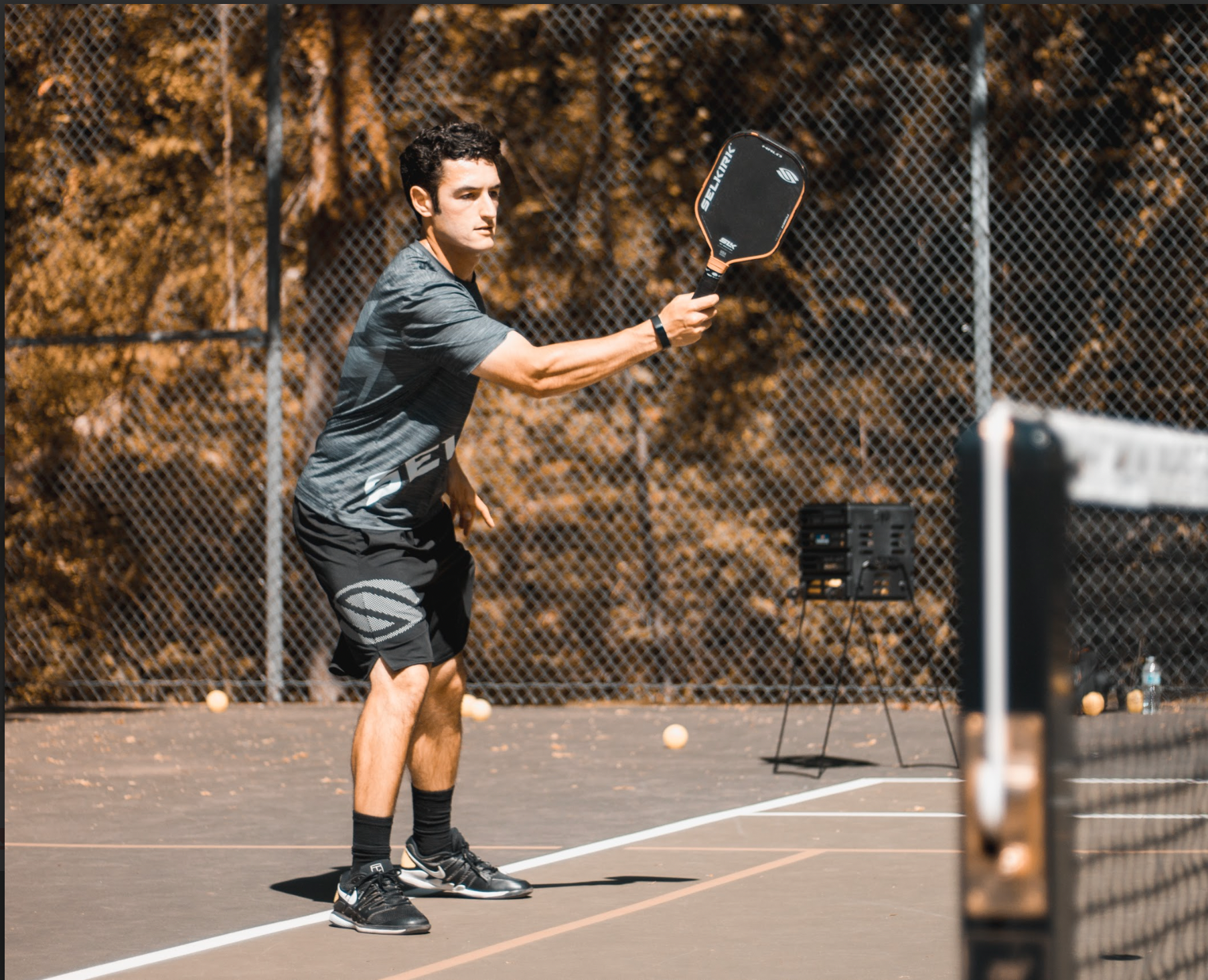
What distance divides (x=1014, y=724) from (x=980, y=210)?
941 centimetres

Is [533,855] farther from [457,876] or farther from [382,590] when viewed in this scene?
[382,590]

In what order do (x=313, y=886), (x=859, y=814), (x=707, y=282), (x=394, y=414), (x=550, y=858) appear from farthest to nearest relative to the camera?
1. (x=859, y=814)
2. (x=550, y=858)
3. (x=313, y=886)
4. (x=394, y=414)
5. (x=707, y=282)

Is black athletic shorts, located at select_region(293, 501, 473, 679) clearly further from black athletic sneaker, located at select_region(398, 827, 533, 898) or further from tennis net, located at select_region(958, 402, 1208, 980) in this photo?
tennis net, located at select_region(958, 402, 1208, 980)

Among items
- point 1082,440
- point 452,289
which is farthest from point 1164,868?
point 452,289

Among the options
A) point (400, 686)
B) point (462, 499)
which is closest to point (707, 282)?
point (462, 499)

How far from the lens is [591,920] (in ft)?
16.0

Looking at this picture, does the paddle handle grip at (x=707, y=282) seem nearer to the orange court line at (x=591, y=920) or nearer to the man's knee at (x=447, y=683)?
the man's knee at (x=447, y=683)

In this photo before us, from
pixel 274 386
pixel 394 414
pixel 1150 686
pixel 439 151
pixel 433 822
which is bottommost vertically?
pixel 433 822

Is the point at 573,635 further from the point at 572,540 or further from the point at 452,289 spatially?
the point at 452,289

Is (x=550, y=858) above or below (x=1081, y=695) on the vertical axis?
below

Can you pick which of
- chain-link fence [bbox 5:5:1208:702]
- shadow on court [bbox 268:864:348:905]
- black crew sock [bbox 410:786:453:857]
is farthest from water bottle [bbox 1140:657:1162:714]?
chain-link fence [bbox 5:5:1208:702]

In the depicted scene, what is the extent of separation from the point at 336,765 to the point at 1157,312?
622cm

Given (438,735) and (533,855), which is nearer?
(438,735)

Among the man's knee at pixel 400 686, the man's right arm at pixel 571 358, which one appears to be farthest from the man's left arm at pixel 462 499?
the man's right arm at pixel 571 358
